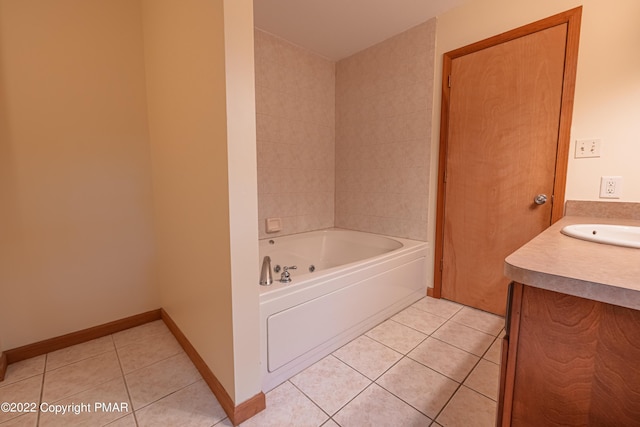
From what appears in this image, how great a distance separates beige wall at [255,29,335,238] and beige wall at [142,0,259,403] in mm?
916

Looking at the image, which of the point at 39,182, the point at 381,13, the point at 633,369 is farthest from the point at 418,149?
the point at 39,182

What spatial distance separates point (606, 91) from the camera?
1488mm

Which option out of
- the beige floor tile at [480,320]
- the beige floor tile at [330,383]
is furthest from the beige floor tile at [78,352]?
the beige floor tile at [480,320]

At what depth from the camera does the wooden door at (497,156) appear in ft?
5.53

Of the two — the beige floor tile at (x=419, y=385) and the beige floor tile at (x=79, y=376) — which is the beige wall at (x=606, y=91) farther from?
the beige floor tile at (x=79, y=376)

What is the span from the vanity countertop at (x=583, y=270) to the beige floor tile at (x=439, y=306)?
1.45 meters

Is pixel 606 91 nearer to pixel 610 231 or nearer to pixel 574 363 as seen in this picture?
pixel 610 231

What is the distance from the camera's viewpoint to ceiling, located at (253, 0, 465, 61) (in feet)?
6.40

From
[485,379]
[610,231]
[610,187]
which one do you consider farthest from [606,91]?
[485,379]

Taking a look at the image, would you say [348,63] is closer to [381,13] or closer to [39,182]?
[381,13]

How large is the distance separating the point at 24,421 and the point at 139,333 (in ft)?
2.23

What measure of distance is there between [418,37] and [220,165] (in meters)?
2.13

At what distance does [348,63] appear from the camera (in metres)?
2.76

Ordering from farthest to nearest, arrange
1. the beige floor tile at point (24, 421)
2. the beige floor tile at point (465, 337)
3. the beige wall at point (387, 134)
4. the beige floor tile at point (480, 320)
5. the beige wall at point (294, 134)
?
the beige wall at point (294, 134) < the beige wall at point (387, 134) < the beige floor tile at point (480, 320) < the beige floor tile at point (465, 337) < the beige floor tile at point (24, 421)
